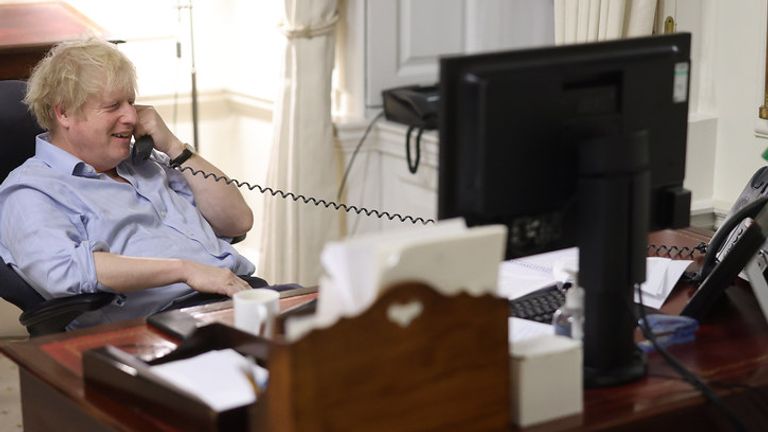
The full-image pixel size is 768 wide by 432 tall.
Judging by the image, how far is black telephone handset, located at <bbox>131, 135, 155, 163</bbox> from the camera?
10.0ft

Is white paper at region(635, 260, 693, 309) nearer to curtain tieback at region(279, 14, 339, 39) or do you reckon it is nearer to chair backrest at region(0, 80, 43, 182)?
chair backrest at region(0, 80, 43, 182)

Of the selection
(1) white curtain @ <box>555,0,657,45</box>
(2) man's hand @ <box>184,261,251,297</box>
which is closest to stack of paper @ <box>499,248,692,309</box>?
(2) man's hand @ <box>184,261,251,297</box>

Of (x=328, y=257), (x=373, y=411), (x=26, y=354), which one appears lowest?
(x=26, y=354)

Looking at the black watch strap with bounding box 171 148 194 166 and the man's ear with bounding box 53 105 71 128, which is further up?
the man's ear with bounding box 53 105 71 128

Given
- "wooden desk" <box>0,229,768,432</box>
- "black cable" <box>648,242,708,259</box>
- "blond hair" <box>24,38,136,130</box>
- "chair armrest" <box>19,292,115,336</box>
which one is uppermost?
"blond hair" <box>24,38,136,130</box>

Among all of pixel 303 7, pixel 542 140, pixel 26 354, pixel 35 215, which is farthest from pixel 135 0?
pixel 542 140

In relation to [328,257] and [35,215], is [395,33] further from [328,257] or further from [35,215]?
[328,257]

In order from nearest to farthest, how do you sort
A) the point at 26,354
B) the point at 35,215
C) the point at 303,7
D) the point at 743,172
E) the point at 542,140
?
the point at 542,140 < the point at 26,354 < the point at 35,215 < the point at 743,172 < the point at 303,7

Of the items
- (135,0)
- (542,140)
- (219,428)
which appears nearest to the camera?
(219,428)

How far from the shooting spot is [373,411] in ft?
5.16

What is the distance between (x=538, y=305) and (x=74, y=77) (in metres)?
1.28

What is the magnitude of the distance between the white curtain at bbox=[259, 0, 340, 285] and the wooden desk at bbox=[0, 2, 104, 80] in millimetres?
687

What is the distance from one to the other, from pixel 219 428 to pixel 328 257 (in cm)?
32

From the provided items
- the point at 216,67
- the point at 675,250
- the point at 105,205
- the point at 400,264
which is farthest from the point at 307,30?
the point at 400,264
